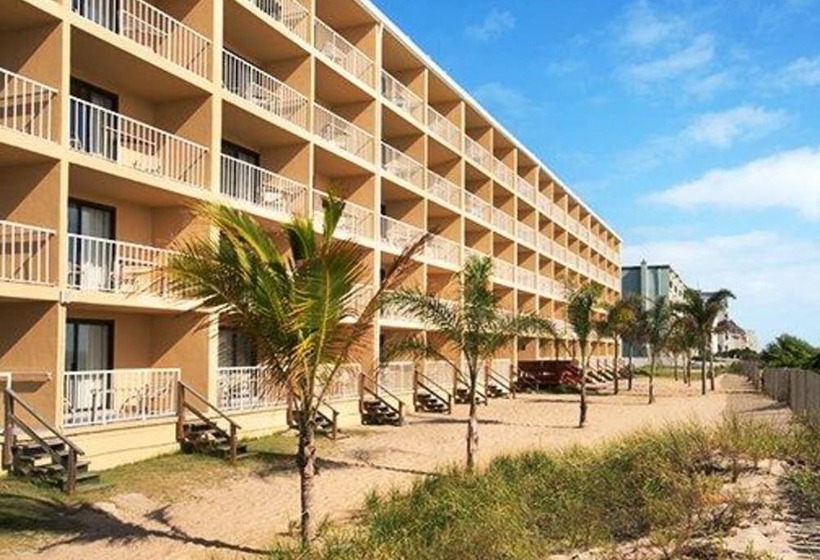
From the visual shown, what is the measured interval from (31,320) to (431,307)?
859cm

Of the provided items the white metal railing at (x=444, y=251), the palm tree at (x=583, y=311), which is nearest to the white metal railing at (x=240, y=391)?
the palm tree at (x=583, y=311)

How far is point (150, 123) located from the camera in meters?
21.6

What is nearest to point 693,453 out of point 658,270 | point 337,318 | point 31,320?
point 337,318

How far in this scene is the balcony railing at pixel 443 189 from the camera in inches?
1467

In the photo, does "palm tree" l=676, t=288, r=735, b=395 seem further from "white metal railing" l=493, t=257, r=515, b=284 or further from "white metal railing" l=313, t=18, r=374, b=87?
"white metal railing" l=313, t=18, r=374, b=87

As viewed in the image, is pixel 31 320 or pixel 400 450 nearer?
pixel 31 320

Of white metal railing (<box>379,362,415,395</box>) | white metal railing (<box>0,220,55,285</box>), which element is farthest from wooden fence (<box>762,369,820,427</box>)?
white metal railing (<box>0,220,55,285</box>)

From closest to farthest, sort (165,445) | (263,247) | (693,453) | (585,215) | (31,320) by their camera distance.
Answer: (263,247)
(693,453)
(31,320)
(165,445)
(585,215)

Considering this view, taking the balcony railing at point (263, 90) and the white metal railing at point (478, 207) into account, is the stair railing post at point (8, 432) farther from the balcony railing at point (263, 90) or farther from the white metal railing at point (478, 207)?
the white metal railing at point (478, 207)

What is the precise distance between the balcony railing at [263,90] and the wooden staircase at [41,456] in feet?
36.8

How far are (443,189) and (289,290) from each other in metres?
27.8

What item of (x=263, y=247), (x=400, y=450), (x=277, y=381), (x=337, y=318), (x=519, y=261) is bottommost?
(x=400, y=450)

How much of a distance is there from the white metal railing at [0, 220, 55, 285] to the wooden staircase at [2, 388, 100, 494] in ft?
7.98

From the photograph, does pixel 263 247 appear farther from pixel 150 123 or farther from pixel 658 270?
pixel 658 270
